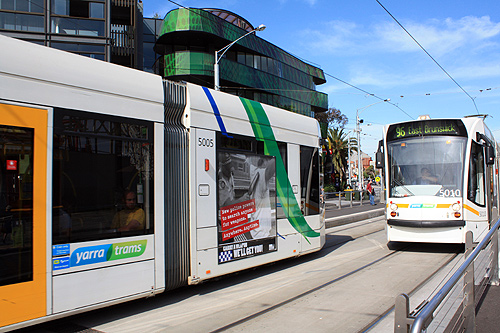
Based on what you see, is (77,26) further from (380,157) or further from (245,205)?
(245,205)

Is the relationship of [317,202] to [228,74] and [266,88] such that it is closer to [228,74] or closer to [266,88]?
[228,74]

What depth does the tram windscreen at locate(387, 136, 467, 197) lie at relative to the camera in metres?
9.12

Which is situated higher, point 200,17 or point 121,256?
point 200,17

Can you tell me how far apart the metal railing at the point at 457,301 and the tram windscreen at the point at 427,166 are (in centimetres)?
269

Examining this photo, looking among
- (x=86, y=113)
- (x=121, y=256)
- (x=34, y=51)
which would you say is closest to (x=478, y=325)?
(x=121, y=256)

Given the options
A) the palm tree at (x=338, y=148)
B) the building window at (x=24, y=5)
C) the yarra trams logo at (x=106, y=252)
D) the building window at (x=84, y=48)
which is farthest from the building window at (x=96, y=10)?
the palm tree at (x=338, y=148)

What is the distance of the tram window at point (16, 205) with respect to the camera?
3.97 m

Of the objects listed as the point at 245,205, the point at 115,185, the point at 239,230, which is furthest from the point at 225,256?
the point at 115,185

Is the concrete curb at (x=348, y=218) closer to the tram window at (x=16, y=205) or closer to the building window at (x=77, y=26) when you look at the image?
the tram window at (x=16, y=205)

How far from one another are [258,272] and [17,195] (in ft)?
16.2

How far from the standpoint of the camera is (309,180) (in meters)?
8.93

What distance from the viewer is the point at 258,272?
7.91 meters

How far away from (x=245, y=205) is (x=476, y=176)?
5.99 meters

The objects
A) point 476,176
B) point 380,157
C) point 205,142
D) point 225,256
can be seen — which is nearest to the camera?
point 205,142
